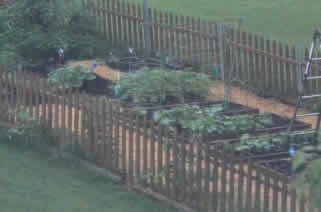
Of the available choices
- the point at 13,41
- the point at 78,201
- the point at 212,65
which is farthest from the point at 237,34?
the point at 78,201

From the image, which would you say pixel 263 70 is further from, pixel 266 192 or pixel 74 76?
pixel 266 192

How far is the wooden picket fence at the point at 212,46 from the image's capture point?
12.0 metres

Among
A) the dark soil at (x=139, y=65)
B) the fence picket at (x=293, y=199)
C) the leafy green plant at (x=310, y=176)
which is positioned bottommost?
the fence picket at (x=293, y=199)

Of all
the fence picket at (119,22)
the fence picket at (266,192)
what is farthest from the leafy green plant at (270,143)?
the fence picket at (119,22)

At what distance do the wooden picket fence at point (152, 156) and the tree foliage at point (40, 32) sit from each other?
16.4ft

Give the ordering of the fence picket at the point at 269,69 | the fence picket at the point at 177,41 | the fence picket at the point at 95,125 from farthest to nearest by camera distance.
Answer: the fence picket at the point at 177,41 < the fence picket at the point at 269,69 < the fence picket at the point at 95,125

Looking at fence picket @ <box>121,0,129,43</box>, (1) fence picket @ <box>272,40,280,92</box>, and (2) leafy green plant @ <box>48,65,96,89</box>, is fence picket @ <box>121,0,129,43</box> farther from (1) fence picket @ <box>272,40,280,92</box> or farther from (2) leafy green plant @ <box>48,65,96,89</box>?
(1) fence picket @ <box>272,40,280,92</box>

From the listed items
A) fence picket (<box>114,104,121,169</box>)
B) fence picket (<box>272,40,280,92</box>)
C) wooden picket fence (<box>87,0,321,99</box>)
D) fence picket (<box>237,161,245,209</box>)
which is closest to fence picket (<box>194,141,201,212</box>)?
fence picket (<box>237,161,245,209</box>)

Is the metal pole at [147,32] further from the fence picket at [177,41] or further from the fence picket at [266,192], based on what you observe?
the fence picket at [266,192]

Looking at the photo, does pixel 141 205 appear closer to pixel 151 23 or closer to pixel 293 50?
pixel 293 50

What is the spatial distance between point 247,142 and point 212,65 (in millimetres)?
5248

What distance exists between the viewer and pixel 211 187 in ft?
→ 23.7

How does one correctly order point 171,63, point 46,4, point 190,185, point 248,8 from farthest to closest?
1. point 248,8
2. point 46,4
3. point 171,63
4. point 190,185

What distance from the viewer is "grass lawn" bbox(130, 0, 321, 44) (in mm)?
18266
